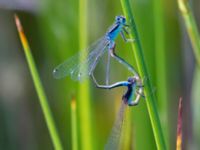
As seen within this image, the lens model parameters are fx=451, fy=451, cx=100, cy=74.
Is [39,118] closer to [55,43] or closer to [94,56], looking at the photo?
[55,43]

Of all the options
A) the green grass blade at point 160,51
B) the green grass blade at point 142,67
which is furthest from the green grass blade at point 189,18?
the green grass blade at point 142,67

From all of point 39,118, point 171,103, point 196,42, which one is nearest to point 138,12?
point 196,42

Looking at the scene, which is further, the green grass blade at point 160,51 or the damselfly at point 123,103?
the green grass blade at point 160,51

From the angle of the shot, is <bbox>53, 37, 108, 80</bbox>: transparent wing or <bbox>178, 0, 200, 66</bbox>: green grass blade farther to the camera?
<bbox>53, 37, 108, 80</bbox>: transparent wing

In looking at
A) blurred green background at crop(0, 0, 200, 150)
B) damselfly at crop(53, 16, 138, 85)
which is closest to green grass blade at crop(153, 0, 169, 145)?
blurred green background at crop(0, 0, 200, 150)

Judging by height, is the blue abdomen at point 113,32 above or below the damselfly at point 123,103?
above

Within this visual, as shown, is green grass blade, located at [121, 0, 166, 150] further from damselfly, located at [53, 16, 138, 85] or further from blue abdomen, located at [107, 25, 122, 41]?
damselfly, located at [53, 16, 138, 85]

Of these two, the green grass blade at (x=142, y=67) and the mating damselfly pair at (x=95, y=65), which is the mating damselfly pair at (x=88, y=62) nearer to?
the mating damselfly pair at (x=95, y=65)
